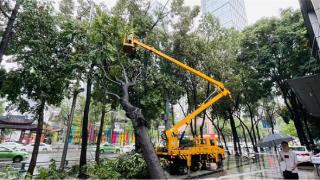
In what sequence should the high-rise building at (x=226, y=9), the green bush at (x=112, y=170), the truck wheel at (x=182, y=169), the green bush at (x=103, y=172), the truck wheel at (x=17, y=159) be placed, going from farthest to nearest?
the high-rise building at (x=226, y=9) → the truck wheel at (x=17, y=159) → the truck wheel at (x=182, y=169) → the green bush at (x=103, y=172) → the green bush at (x=112, y=170)

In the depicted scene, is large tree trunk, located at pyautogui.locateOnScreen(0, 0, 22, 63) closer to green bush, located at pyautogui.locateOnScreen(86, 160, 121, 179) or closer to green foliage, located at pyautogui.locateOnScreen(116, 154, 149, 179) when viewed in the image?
green bush, located at pyautogui.locateOnScreen(86, 160, 121, 179)

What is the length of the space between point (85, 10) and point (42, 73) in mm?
6361

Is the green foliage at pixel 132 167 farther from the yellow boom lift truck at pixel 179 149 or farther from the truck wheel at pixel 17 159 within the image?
the truck wheel at pixel 17 159

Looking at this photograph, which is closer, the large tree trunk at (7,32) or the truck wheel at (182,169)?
the large tree trunk at (7,32)

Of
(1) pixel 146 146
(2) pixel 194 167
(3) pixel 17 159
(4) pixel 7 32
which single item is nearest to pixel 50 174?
(1) pixel 146 146

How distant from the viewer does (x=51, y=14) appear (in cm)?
1179

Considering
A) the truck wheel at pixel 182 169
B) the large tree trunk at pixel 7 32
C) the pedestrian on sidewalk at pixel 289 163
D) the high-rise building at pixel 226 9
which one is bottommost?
the truck wheel at pixel 182 169

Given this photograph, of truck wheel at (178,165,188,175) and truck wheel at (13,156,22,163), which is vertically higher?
truck wheel at (13,156,22,163)

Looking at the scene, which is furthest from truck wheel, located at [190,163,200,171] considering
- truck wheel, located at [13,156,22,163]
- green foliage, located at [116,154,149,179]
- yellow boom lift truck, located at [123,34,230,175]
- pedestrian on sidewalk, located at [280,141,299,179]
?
truck wheel, located at [13,156,22,163]

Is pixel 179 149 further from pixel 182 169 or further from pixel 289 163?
pixel 289 163

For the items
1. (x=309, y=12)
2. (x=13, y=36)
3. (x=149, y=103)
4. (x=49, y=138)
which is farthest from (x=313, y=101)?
(x=49, y=138)

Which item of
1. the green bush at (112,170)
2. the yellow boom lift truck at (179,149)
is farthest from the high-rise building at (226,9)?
the green bush at (112,170)

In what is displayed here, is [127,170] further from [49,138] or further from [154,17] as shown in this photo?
[49,138]

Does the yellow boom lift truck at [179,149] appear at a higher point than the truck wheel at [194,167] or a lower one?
higher
